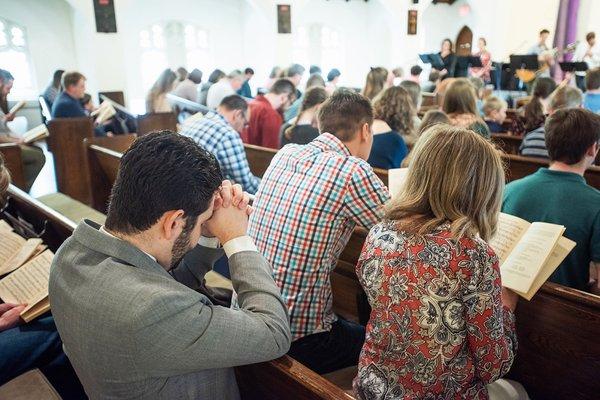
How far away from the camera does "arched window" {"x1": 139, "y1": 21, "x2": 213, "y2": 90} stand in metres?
12.4

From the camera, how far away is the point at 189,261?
4.96 feet

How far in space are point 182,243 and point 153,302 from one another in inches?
7.7

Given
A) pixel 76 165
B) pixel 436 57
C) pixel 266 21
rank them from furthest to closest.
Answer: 1. pixel 266 21
2. pixel 436 57
3. pixel 76 165

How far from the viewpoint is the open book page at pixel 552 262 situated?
1.52 metres

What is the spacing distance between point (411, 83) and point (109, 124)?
12.4ft

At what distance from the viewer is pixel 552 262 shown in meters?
1.54

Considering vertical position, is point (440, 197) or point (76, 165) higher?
point (440, 197)

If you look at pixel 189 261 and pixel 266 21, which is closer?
pixel 189 261

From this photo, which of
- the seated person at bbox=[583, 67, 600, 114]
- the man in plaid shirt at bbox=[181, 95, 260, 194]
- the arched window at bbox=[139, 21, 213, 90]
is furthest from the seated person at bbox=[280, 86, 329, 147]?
the arched window at bbox=[139, 21, 213, 90]

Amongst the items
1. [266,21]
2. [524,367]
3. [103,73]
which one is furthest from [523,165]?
[266,21]

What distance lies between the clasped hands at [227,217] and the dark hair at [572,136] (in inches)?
59.7

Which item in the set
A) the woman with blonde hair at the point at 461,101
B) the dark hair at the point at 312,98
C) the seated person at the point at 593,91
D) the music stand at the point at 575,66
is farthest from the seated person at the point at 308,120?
the music stand at the point at 575,66

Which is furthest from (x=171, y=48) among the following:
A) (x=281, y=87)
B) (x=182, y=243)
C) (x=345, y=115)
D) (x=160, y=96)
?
(x=182, y=243)

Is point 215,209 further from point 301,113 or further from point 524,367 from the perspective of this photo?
point 301,113
